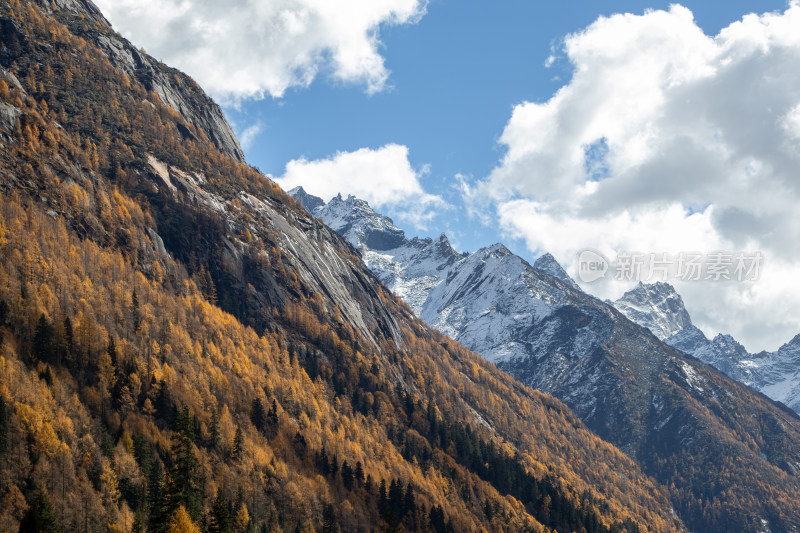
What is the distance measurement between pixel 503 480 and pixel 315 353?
241 feet

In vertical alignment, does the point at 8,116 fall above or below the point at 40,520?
above

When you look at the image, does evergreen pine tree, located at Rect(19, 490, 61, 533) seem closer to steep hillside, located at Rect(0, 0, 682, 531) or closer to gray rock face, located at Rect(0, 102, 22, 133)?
steep hillside, located at Rect(0, 0, 682, 531)

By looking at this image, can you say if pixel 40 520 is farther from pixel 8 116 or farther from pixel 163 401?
pixel 8 116

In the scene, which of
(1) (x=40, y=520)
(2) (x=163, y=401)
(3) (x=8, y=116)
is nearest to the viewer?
(1) (x=40, y=520)

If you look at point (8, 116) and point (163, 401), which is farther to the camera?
point (8, 116)

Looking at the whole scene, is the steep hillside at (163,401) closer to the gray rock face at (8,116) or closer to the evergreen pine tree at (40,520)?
the evergreen pine tree at (40,520)

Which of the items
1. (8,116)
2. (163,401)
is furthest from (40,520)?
(8,116)

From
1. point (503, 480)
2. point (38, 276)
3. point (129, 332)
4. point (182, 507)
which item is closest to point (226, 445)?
point (129, 332)

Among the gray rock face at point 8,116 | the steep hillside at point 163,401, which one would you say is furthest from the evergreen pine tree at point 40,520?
the gray rock face at point 8,116

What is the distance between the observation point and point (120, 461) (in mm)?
103938

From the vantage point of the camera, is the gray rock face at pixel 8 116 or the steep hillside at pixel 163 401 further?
the gray rock face at pixel 8 116

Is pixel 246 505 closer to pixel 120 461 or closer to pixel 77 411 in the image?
pixel 120 461

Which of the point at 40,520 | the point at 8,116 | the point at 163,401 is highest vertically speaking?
the point at 8,116

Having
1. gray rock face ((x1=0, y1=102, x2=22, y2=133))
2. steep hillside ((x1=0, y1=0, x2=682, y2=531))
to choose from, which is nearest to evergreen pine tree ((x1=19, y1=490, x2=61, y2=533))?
steep hillside ((x1=0, y1=0, x2=682, y2=531))
